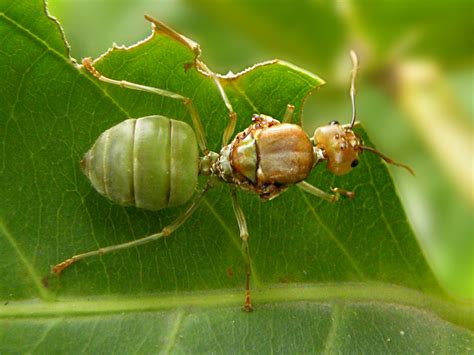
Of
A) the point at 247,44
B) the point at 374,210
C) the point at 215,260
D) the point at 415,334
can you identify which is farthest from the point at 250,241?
the point at 247,44

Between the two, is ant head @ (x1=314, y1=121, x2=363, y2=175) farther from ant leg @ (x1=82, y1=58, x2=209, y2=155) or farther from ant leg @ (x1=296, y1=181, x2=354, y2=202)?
ant leg @ (x1=82, y1=58, x2=209, y2=155)

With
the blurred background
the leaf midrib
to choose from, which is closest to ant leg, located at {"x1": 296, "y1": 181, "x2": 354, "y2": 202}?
the leaf midrib

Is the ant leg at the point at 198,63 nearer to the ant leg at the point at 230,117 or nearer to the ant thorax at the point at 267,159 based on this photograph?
the ant leg at the point at 230,117

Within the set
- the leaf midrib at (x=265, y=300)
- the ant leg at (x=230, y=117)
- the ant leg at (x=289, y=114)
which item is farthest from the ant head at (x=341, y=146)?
the leaf midrib at (x=265, y=300)

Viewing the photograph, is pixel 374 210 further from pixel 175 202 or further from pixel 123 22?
pixel 123 22

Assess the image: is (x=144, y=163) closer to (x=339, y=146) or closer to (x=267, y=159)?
(x=267, y=159)
